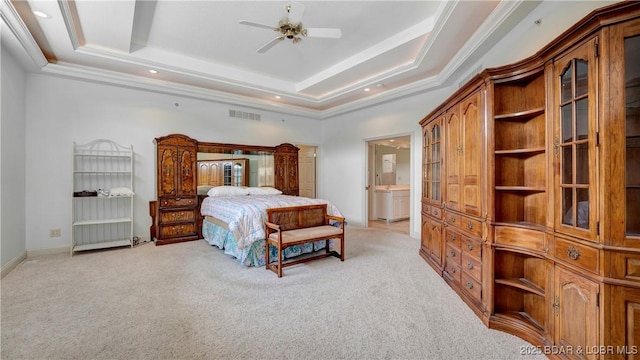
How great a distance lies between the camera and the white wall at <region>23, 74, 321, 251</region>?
4.14 metres

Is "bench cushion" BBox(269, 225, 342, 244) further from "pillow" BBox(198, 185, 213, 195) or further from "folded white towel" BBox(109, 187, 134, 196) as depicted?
"folded white towel" BBox(109, 187, 134, 196)

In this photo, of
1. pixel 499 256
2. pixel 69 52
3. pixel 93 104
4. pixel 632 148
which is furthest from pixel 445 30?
pixel 93 104

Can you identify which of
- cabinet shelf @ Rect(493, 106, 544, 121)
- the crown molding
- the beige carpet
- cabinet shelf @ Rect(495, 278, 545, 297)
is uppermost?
the crown molding

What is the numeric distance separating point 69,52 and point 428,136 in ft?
17.2

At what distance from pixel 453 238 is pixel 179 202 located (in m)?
4.61

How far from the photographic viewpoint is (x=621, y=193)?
145cm

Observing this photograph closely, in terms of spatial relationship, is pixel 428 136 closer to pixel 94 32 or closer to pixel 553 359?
pixel 553 359

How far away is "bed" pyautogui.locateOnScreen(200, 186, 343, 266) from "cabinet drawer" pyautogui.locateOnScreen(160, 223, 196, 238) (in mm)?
211

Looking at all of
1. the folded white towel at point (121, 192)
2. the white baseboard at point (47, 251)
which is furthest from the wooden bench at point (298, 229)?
the white baseboard at point (47, 251)

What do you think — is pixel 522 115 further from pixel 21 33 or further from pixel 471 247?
pixel 21 33

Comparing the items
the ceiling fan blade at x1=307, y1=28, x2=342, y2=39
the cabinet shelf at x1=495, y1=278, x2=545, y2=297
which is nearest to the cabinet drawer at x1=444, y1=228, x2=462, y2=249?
the cabinet shelf at x1=495, y1=278, x2=545, y2=297

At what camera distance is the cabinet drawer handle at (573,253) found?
64.7 inches

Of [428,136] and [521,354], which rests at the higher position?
[428,136]

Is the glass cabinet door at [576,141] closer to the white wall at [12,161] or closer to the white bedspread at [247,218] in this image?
the white bedspread at [247,218]
